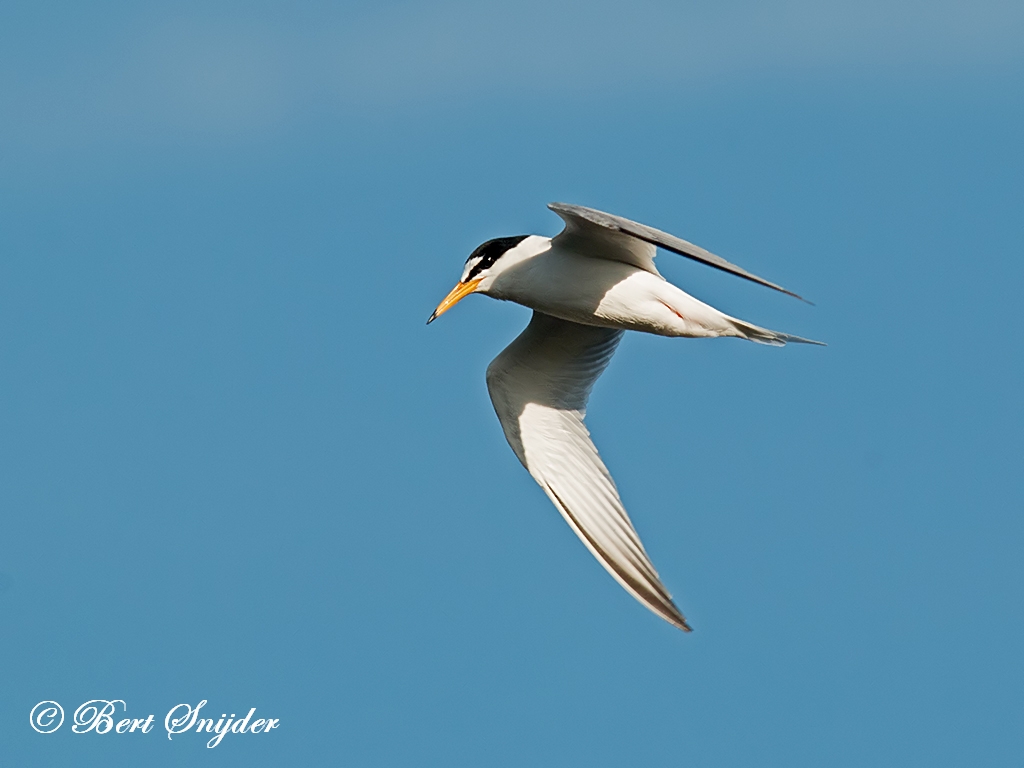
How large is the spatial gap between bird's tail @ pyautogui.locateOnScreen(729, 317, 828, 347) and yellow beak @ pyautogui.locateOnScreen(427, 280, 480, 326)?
2096 mm

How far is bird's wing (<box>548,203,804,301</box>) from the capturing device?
9.58m

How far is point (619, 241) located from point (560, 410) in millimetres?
2079

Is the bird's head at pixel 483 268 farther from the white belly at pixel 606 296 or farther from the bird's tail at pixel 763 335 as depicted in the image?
the bird's tail at pixel 763 335

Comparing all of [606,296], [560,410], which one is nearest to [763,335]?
[606,296]

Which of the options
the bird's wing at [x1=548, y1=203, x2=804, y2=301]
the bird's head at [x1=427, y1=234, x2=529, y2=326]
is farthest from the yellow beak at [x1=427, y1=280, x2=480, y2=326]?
the bird's wing at [x1=548, y1=203, x2=804, y2=301]

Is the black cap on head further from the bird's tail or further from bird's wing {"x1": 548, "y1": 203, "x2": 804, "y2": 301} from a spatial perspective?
the bird's tail

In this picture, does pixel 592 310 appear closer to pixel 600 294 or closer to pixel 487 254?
pixel 600 294

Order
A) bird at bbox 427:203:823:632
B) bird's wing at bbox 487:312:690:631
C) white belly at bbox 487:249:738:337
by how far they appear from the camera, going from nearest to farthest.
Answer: bird at bbox 427:203:823:632 < white belly at bbox 487:249:738:337 < bird's wing at bbox 487:312:690:631

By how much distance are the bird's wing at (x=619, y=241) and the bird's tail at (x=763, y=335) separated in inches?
36.6

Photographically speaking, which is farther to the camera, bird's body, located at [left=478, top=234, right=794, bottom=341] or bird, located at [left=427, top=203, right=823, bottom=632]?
bird's body, located at [left=478, top=234, right=794, bottom=341]

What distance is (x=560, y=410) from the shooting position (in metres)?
13.3

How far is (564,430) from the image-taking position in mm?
13219

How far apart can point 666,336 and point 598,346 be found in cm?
161

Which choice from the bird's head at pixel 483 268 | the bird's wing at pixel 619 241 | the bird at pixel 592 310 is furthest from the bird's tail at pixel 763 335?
the bird's head at pixel 483 268
